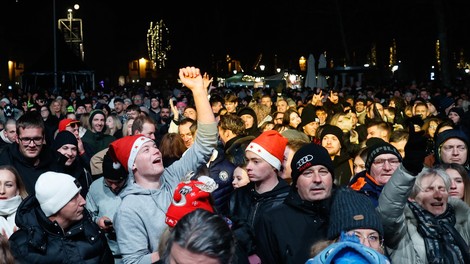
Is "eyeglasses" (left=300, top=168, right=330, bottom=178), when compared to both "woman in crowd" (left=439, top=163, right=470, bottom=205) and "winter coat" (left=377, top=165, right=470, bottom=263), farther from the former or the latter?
"woman in crowd" (left=439, top=163, right=470, bottom=205)

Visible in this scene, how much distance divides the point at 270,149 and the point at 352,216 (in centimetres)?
184

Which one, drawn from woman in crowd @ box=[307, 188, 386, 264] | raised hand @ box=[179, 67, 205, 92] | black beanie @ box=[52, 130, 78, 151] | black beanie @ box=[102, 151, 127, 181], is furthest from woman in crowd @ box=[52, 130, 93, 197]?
woman in crowd @ box=[307, 188, 386, 264]

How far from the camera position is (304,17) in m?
62.4

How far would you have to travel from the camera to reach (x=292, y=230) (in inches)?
223

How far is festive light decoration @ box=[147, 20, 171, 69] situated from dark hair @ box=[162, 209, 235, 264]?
65403 mm

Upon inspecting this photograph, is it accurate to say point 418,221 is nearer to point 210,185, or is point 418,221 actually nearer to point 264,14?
point 210,185

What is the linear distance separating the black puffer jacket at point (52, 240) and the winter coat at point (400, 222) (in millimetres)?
1837

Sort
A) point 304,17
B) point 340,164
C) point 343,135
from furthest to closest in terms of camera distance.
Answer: point 304,17 < point 343,135 < point 340,164

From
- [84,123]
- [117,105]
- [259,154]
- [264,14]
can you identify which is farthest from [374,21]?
[259,154]

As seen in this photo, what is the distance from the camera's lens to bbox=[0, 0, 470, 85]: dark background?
5506cm

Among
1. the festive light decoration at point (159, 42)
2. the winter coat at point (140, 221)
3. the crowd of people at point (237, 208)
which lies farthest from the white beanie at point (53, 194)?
the festive light decoration at point (159, 42)

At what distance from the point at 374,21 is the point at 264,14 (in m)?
11.6

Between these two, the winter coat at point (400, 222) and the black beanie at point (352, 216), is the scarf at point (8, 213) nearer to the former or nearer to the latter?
the black beanie at point (352, 216)

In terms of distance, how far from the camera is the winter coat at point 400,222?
524cm
